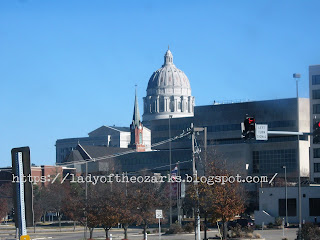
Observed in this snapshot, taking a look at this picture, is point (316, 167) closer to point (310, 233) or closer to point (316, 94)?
point (316, 94)

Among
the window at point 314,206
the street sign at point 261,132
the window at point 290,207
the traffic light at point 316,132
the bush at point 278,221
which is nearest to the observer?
the traffic light at point 316,132

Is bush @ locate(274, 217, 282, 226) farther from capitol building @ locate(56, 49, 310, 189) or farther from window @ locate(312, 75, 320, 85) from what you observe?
capitol building @ locate(56, 49, 310, 189)

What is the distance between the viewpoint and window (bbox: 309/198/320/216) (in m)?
70.8

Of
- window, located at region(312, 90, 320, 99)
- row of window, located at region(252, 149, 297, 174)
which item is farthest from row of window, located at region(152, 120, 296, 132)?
window, located at region(312, 90, 320, 99)

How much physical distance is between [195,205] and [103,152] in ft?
374

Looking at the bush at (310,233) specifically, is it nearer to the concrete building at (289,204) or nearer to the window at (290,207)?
the concrete building at (289,204)

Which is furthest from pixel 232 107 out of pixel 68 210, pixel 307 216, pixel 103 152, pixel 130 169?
pixel 68 210

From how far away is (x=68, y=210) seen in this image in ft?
185

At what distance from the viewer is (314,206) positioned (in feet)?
233

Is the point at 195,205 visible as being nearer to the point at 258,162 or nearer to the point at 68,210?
the point at 68,210

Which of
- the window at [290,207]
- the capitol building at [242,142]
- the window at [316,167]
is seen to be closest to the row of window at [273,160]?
the capitol building at [242,142]

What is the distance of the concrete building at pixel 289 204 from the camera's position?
233ft

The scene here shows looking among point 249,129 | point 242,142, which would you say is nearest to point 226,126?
point 242,142

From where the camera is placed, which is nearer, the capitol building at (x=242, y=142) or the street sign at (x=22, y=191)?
the street sign at (x=22, y=191)
